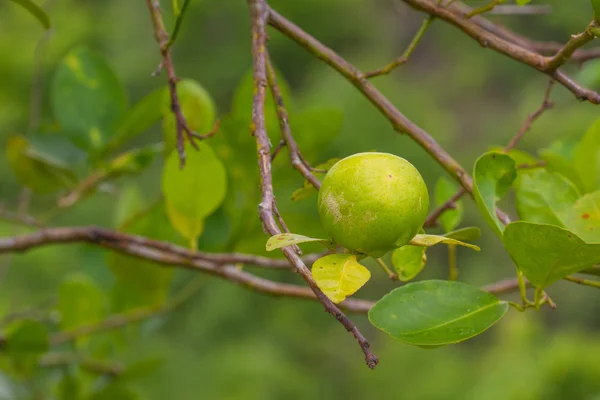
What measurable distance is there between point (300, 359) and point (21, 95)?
219 centimetres

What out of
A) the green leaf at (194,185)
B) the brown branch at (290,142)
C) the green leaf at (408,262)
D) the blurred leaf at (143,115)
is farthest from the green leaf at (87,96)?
the green leaf at (408,262)

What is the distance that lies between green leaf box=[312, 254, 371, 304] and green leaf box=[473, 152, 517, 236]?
0.32 feet

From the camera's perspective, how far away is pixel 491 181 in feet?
1.34

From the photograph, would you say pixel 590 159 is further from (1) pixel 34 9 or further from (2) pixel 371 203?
(1) pixel 34 9

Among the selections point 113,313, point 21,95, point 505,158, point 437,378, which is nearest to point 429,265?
point 437,378

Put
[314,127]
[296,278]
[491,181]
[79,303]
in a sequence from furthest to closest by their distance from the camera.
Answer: [296,278], [79,303], [314,127], [491,181]

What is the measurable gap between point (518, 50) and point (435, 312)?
0.18 meters

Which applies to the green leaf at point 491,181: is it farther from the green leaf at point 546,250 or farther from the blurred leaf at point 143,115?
the blurred leaf at point 143,115

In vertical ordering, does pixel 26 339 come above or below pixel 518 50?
below

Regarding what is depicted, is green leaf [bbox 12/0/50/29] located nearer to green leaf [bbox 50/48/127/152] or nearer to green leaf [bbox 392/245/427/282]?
green leaf [bbox 50/48/127/152]

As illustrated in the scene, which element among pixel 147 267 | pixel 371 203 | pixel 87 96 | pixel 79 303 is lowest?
pixel 79 303

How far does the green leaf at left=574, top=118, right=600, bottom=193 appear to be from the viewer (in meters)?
0.55

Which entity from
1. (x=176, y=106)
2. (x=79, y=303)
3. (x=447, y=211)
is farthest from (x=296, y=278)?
(x=176, y=106)

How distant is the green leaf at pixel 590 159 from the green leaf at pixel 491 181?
6.5 inches
